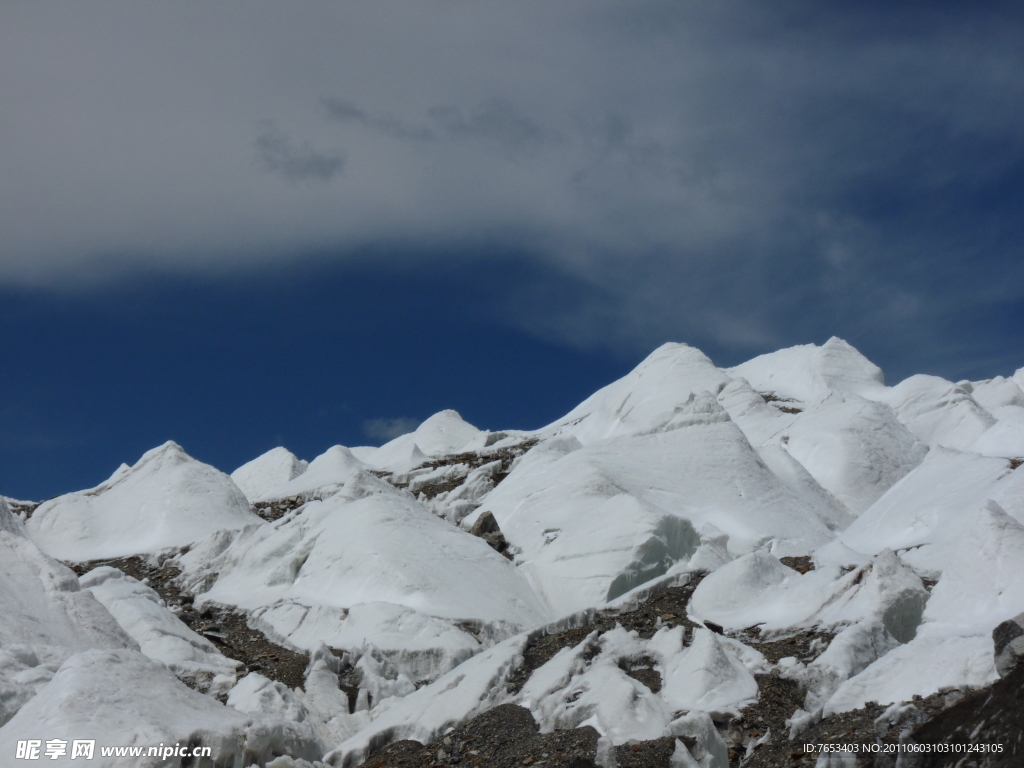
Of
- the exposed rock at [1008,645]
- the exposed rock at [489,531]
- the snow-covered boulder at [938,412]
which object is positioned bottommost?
the exposed rock at [1008,645]

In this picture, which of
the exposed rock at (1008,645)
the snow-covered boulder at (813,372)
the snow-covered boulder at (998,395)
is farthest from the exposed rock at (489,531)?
the snow-covered boulder at (998,395)

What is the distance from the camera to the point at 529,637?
23.2 metres

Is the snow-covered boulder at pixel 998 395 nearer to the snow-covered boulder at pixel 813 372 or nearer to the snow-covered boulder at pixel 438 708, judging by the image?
the snow-covered boulder at pixel 813 372

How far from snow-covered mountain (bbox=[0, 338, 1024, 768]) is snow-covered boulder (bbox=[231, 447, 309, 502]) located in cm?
1237

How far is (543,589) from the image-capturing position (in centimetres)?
3347

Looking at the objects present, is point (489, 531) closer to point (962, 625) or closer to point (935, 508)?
point (935, 508)

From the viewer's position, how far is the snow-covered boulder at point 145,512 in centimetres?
4512

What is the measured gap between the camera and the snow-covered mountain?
16406 millimetres

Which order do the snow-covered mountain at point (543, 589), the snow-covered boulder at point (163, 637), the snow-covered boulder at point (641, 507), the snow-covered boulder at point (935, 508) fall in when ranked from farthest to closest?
the snow-covered boulder at point (641, 507) → the snow-covered boulder at point (935, 508) → the snow-covered boulder at point (163, 637) → the snow-covered mountain at point (543, 589)

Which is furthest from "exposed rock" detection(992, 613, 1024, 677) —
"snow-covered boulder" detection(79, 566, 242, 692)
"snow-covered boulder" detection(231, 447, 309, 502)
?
"snow-covered boulder" detection(231, 447, 309, 502)

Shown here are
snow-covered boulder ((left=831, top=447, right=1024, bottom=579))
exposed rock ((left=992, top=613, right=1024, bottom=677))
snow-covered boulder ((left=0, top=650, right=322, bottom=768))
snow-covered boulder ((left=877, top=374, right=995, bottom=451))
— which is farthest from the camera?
snow-covered boulder ((left=877, top=374, right=995, bottom=451))

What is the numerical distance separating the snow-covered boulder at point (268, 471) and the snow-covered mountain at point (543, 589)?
12.4 m

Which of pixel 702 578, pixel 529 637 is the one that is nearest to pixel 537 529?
pixel 702 578

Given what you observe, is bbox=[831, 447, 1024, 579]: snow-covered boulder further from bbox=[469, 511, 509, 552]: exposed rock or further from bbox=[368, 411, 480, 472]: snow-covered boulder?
bbox=[368, 411, 480, 472]: snow-covered boulder
